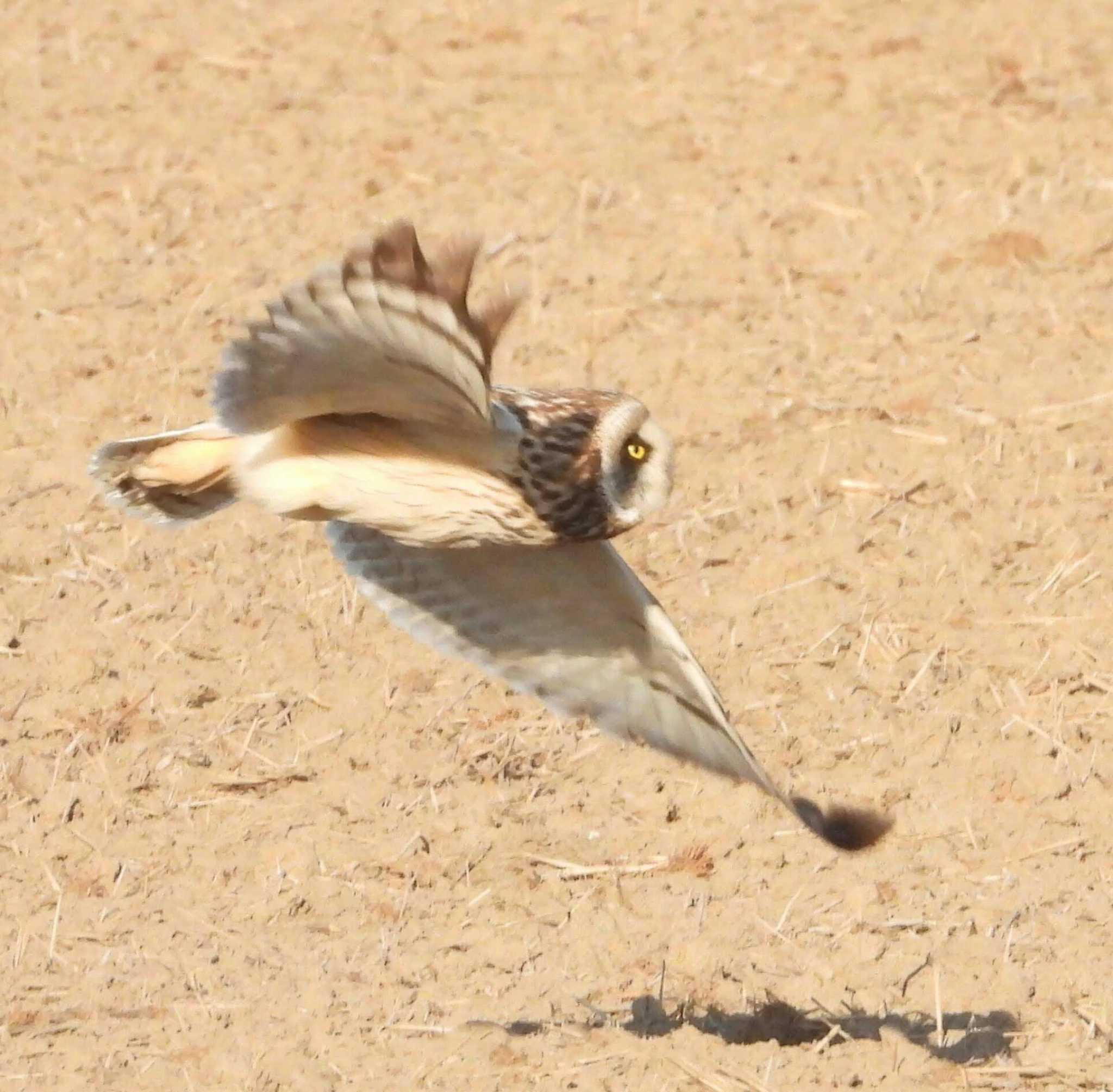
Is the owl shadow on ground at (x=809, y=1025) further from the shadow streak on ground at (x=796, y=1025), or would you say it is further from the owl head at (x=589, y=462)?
the owl head at (x=589, y=462)

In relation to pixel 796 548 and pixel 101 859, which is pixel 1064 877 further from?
pixel 101 859

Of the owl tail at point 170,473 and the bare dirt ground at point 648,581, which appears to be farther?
the bare dirt ground at point 648,581

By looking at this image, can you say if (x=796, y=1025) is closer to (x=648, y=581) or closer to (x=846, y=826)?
(x=846, y=826)

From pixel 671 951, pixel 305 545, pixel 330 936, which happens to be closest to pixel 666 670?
pixel 671 951

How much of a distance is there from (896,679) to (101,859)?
2343mm

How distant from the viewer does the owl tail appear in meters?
4.96

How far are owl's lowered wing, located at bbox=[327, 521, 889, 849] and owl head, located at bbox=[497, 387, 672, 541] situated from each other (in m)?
0.48

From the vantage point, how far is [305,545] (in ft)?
23.3

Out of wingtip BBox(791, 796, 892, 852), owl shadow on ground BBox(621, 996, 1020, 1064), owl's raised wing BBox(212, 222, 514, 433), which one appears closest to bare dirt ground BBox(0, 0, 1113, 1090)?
owl shadow on ground BBox(621, 996, 1020, 1064)

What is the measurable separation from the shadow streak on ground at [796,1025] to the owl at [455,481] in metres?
0.65

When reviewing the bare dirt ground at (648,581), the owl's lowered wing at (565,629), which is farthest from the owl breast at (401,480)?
the bare dirt ground at (648,581)

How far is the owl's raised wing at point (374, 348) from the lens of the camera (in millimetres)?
3789

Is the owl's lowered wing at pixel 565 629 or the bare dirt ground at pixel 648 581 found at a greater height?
the owl's lowered wing at pixel 565 629

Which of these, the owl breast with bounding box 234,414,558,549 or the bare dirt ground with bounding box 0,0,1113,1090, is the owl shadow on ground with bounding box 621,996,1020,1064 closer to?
the bare dirt ground with bounding box 0,0,1113,1090
